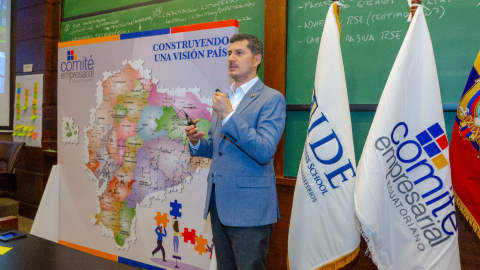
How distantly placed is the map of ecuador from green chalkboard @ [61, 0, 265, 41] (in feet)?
1.66

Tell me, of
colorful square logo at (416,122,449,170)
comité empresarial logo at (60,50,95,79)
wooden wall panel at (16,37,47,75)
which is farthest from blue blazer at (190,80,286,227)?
wooden wall panel at (16,37,47,75)

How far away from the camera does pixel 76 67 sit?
9.65 feet

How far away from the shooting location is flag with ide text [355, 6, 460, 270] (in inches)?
57.7

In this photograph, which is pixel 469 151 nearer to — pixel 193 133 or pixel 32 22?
pixel 193 133

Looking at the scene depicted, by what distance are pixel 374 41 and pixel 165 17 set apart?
1.70 metres

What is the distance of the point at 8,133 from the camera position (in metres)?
4.09

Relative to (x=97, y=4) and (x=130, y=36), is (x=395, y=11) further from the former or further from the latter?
(x=97, y=4)

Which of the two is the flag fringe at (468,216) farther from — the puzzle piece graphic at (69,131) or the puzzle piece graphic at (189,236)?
the puzzle piece graphic at (69,131)

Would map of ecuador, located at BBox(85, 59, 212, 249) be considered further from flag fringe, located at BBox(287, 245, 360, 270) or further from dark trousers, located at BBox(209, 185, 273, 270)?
flag fringe, located at BBox(287, 245, 360, 270)

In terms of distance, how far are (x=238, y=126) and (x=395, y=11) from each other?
121cm

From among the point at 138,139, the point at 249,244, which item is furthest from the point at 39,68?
the point at 249,244

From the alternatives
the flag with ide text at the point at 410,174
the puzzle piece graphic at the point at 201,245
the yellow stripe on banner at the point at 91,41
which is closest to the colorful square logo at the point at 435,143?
the flag with ide text at the point at 410,174

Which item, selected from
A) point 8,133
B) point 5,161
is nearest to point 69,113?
point 5,161

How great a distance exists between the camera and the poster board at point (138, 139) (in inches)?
91.1
